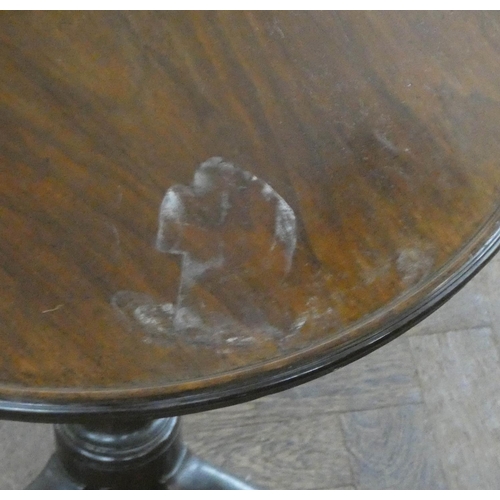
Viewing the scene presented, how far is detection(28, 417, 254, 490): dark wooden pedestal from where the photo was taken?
0.68 meters

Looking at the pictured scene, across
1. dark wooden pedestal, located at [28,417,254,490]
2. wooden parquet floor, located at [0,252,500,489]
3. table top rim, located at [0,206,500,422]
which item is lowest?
wooden parquet floor, located at [0,252,500,489]

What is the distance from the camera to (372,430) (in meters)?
0.93

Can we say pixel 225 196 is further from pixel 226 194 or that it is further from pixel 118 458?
pixel 118 458

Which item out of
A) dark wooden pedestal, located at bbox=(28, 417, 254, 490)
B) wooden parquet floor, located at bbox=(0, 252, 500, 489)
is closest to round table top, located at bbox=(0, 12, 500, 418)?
dark wooden pedestal, located at bbox=(28, 417, 254, 490)

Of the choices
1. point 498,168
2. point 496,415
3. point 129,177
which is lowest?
point 496,415

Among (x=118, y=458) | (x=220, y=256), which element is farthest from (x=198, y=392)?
(x=118, y=458)

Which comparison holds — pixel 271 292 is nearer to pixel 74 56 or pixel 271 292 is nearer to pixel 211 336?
pixel 211 336

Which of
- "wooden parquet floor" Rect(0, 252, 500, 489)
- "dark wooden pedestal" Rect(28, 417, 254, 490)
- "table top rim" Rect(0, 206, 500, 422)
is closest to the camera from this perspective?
"table top rim" Rect(0, 206, 500, 422)

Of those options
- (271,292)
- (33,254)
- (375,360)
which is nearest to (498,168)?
(271,292)

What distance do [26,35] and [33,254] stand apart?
0.66 ft

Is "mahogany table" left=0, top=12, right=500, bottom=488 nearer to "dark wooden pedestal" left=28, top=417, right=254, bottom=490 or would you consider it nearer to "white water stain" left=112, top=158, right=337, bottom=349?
"white water stain" left=112, top=158, right=337, bottom=349

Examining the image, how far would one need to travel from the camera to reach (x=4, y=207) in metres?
0.44

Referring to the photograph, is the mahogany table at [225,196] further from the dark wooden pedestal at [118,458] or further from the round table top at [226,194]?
the dark wooden pedestal at [118,458]

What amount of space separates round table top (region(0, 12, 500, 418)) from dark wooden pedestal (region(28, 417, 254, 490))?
0.26 m
